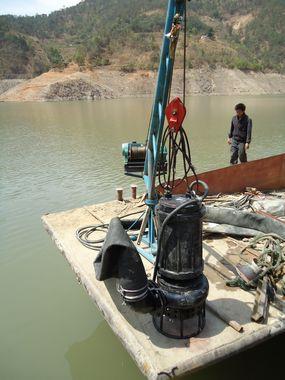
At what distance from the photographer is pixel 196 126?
60.4ft

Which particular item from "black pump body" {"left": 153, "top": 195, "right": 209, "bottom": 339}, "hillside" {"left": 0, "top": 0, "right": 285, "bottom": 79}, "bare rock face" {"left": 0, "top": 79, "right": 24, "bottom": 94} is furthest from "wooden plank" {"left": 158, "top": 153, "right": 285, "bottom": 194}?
"bare rock face" {"left": 0, "top": 79, "right": 24, "bottom": 94}

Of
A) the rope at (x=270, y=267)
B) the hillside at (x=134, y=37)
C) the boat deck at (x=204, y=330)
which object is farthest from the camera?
the hillside at (x=134, y=37)

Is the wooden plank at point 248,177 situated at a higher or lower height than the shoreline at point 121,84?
higher

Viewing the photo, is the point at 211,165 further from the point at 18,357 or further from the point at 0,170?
the point at 18,357

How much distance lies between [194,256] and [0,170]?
9043 millimetres

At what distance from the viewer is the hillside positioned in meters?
56.7

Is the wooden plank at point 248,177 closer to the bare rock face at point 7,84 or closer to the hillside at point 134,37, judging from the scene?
the hillside at point 134,37

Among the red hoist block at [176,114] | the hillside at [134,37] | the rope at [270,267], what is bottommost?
the rope at [270,267]

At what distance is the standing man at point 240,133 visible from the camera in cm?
666

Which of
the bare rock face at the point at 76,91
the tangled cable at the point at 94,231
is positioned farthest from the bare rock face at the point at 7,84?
the tangled cable at the point at 94,231

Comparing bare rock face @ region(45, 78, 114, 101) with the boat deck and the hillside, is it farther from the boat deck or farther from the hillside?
the boat deck

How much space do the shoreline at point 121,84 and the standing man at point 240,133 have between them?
37.7 metres

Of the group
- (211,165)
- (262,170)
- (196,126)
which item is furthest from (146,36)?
(262,170)

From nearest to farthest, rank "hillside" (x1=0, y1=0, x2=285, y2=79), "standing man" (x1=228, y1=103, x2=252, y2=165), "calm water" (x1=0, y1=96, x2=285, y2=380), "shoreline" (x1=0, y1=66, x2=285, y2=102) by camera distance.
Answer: "calm water" (x1=0, y1=96, x2=285, y2=380) → "standing man" (x1=228, y1=103, x2=252, y2=165) → "shoreline" (x1=0, y1=66, x2=285, y2=102) → "hillside" (x1=0, y1=0, x2=285, y2=79)
